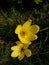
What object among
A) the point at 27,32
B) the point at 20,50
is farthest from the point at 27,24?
the point at 20,50

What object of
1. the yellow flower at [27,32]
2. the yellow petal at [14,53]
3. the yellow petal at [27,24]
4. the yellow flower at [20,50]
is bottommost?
the yellow petal at [14,53]

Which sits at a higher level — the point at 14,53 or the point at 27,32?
the point at 27,32

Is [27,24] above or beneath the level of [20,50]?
above

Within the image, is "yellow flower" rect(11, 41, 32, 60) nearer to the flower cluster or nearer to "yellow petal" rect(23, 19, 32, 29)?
the flower cluster

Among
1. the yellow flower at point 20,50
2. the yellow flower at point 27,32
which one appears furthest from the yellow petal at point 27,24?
the yellow flower at point 20,50

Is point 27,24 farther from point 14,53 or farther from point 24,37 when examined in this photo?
point 14,53

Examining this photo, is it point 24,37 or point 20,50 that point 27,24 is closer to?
point 24,37

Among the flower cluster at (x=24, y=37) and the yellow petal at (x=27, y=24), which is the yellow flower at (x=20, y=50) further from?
the yellow petal at (x=27, y=24)

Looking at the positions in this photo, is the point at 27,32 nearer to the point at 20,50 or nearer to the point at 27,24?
the point at 27,24

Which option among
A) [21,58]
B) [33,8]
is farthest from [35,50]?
[33,8]
